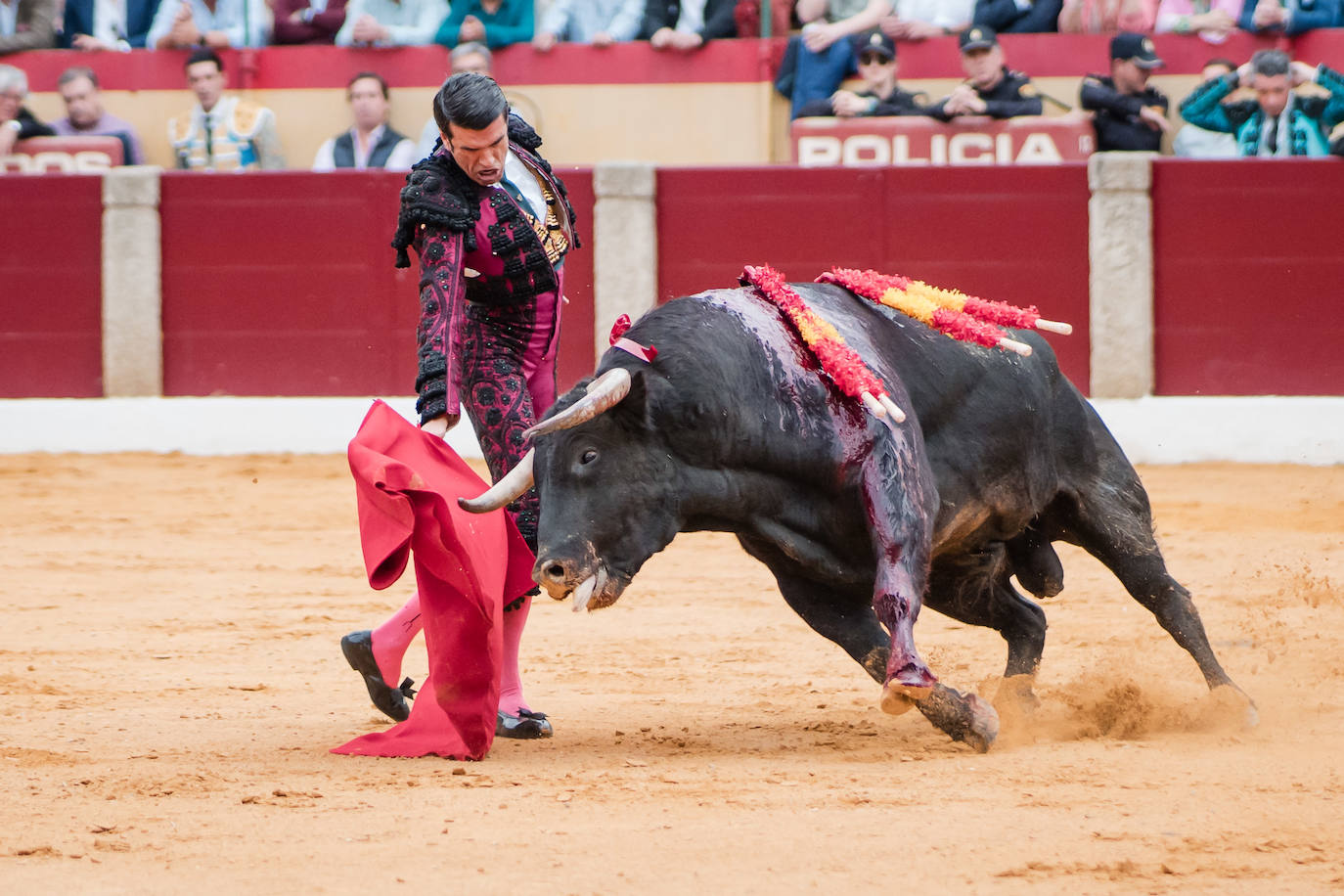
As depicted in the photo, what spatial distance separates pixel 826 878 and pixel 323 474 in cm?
598

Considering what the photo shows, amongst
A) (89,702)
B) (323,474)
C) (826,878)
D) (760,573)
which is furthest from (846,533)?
(323,474)

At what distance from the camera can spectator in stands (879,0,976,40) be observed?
9148 mm

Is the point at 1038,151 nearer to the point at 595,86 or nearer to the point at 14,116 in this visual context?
the point at 595,86

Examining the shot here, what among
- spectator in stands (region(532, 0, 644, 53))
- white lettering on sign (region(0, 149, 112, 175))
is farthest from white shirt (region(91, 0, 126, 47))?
spectator in stands (region(532, 0, 644, 53))

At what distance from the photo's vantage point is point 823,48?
897cm

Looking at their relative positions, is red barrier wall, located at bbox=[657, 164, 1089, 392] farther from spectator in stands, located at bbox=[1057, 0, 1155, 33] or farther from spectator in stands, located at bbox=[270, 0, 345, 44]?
spectator in stands, located at bbox=[270, 0, 345, 44]

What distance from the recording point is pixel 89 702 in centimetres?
396

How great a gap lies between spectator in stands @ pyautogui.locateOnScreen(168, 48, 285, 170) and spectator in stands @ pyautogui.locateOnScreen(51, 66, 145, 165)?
0.85 feet

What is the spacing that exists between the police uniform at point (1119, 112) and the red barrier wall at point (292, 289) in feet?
8.03

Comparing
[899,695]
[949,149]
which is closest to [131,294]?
[949,149]

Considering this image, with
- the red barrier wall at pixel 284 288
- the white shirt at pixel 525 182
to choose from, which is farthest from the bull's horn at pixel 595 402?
the red barrier wall at pixel 284 288

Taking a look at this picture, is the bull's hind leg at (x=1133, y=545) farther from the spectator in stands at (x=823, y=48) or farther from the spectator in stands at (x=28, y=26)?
the spectator in stands at (x=28, y=26)

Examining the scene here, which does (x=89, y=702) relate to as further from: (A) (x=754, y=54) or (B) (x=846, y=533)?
(A) (x=754, y=54)

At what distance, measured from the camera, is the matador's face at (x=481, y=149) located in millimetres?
3365
